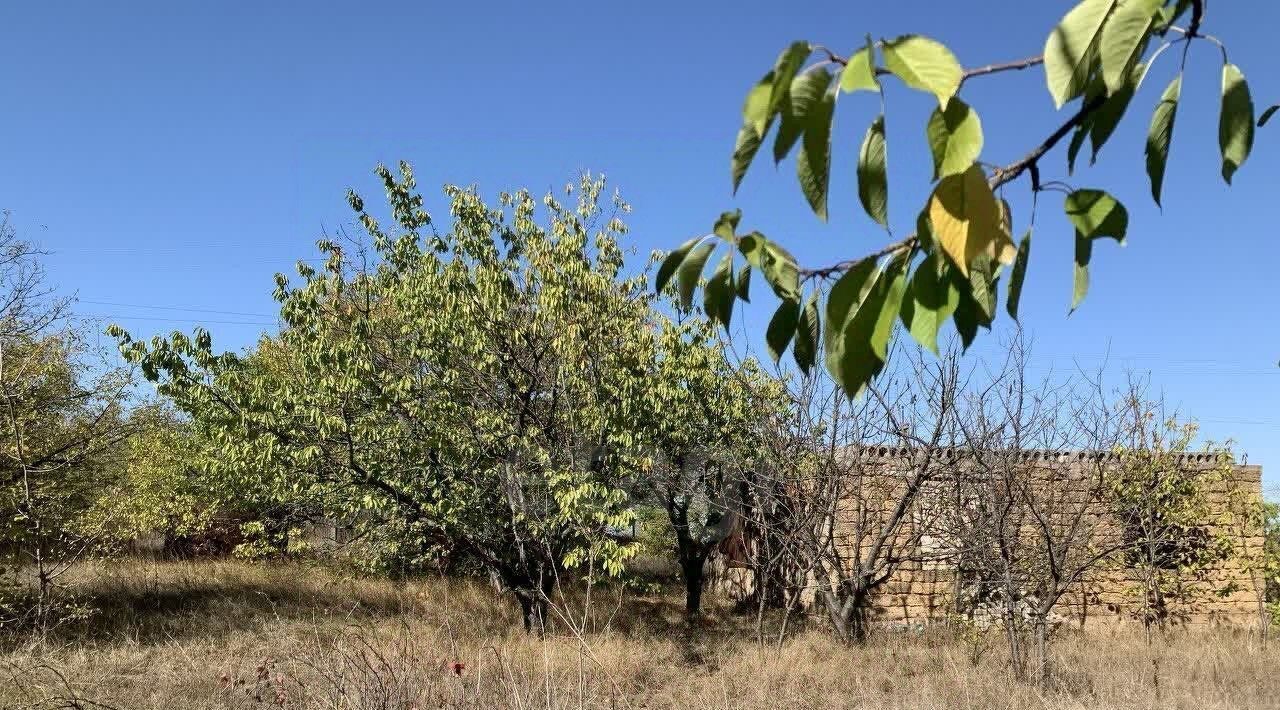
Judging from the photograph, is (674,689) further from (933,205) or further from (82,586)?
(82,586)

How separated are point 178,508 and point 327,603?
4465 millimetres

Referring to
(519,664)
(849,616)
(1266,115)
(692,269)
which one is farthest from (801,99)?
(849,616)

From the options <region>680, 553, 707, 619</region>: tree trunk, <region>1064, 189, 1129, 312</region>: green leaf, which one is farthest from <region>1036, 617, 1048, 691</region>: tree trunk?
<region>1064, 189, 1129, 312</region>: green leaf

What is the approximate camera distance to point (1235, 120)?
0.75 meters

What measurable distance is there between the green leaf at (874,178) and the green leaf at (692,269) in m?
0.21

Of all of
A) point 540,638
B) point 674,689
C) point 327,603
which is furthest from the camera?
point 327,603

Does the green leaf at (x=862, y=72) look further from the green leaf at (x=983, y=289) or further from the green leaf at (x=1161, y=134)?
the green leaf at (x=1161, y=134)

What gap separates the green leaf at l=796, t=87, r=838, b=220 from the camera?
2.08 ft

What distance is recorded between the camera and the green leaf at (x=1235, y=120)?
29.2 inches

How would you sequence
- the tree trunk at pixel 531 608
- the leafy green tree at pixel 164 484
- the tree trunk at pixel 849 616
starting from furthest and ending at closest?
the leafy green tree at pixel 164 484 → the tree trunk at pixel 531 608 → the tree trunk at pixel 849 616

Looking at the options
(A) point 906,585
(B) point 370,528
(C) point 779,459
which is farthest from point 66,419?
(A) point 906,585

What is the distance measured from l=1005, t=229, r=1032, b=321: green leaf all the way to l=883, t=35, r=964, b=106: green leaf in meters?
0.38

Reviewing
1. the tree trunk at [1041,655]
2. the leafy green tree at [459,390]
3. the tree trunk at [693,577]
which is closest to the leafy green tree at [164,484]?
the leafy green tree at [459,390]

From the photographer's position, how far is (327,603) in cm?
1114
